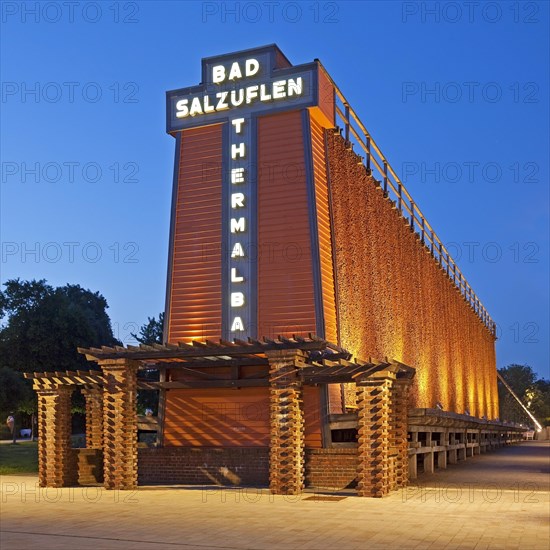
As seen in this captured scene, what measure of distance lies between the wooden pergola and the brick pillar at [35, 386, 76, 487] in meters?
0.03

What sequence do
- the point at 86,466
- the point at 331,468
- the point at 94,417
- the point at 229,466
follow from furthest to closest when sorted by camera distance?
the point at 94,417 → the point at 86,466 → the point at 229,466 → the point at 331,468

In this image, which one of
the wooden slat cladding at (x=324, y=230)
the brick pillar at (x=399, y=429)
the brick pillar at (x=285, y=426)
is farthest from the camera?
the wooden slat cladding at (x=324, y=230)

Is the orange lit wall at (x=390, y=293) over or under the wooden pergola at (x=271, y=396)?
over

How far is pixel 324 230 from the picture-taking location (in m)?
24.9

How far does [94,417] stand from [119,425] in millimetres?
5561

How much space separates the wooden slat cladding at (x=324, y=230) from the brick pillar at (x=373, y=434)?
4338 mm

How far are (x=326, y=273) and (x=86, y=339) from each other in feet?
120

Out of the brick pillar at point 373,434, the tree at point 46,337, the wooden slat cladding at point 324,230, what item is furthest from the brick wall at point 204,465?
the tree at point 46,337

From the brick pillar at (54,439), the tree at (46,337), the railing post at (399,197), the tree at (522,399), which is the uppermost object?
the railing post at (399,197)

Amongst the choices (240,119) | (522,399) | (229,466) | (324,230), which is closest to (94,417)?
(229,466)

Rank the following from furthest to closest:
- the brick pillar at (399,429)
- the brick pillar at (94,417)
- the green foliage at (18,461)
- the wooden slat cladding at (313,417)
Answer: the green foliage at (18,461)
the brick pillar at (94,417)
the wooden slat cladding at (313,417)
the brick pillar at (399,429)

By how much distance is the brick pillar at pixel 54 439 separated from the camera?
2247cm

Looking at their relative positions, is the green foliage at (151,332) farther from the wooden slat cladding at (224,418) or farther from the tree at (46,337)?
the wooden slat cladding at (224,418)

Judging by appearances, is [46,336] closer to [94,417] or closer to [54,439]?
[94,417]
